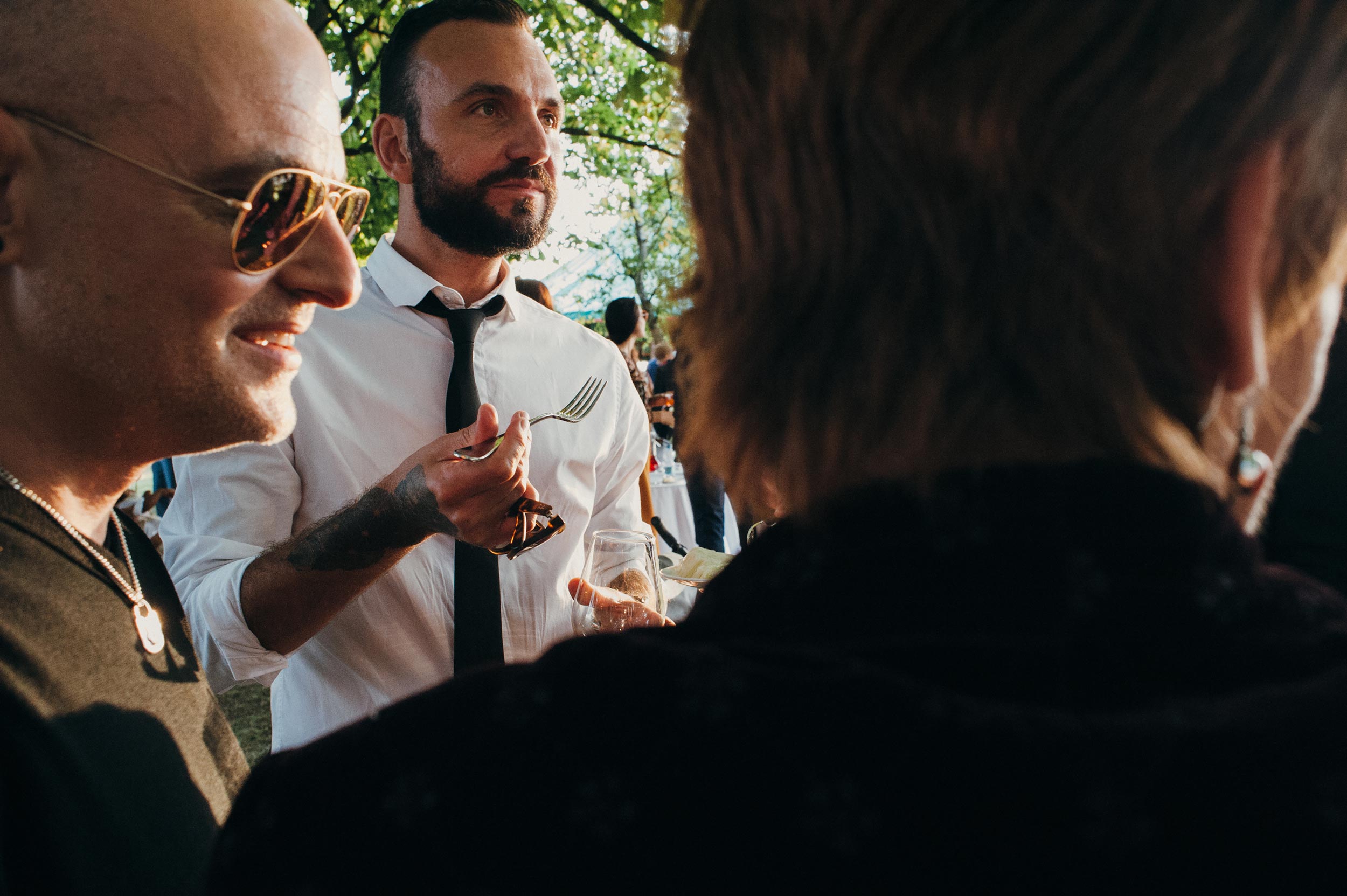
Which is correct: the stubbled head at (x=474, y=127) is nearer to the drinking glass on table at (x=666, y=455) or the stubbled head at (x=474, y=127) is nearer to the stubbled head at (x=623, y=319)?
the drinking glass on table at (x=666, y=455)

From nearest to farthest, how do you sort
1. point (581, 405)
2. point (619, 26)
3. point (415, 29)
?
point (581, 405)
point (415, 29)
point (619, 26)

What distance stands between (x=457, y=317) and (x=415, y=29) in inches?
38.1

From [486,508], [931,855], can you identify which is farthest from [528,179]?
[931,855]

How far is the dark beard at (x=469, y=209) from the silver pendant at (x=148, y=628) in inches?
60.8

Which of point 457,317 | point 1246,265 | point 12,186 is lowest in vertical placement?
point 457,317

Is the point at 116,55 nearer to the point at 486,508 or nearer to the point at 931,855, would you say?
the point at 486,508

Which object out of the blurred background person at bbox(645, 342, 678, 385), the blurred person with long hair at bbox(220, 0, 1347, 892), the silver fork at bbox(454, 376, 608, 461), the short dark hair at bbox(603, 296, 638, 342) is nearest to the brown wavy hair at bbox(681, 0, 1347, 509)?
the blurred person with long hair at bbox(220, 0, 1347, 892)

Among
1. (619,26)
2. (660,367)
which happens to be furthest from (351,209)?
(660,367)

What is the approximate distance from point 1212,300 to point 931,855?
1.50 ft

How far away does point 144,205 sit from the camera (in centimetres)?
107

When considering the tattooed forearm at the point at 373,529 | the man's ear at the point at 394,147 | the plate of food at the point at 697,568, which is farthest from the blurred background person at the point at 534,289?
the tattooed forearm at the point at 373,529

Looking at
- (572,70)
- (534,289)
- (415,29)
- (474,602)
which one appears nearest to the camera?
(474,602)

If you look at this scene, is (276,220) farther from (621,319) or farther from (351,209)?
(621,319)

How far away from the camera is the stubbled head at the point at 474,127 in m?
2.41
